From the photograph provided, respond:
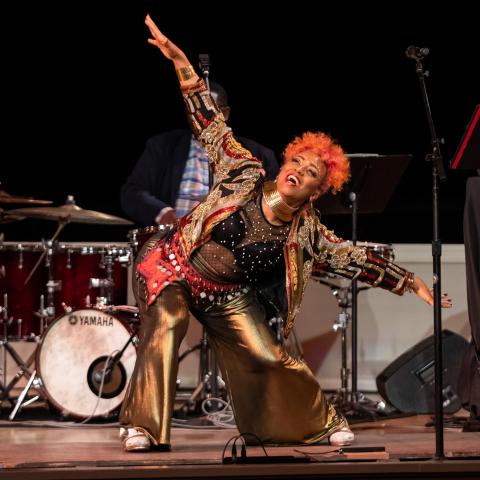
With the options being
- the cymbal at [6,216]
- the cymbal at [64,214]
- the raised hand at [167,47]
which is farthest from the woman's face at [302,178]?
the cymbal at [6,216]

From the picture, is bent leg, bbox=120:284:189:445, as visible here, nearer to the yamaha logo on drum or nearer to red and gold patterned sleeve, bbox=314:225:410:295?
red and gold patterned sleeve, bbox=314:225:410:295

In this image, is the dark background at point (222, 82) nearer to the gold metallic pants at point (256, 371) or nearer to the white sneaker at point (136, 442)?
the gold metallic pants at point (256, 371)

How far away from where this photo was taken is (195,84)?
4496 mm

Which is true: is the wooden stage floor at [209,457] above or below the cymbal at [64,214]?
below

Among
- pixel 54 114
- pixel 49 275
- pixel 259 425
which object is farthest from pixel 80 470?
pixel 54 114

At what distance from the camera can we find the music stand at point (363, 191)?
18.2 ft

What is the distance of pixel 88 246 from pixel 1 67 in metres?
2.24

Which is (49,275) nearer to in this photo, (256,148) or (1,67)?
(256,148)

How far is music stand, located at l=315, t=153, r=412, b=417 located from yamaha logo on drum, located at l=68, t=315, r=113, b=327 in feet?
4.44

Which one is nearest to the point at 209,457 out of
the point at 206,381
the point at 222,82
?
the point at 206,381

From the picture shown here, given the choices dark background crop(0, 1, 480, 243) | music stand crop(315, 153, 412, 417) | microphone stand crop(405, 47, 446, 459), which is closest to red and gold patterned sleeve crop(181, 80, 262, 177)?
microphone stand crop(405, 47, 446, 459)

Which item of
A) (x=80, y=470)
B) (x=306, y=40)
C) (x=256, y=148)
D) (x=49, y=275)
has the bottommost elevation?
(x=80, y=470)

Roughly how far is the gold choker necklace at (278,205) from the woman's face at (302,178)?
0.02 meters

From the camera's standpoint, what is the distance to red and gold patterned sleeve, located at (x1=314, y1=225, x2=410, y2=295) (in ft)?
15.0
